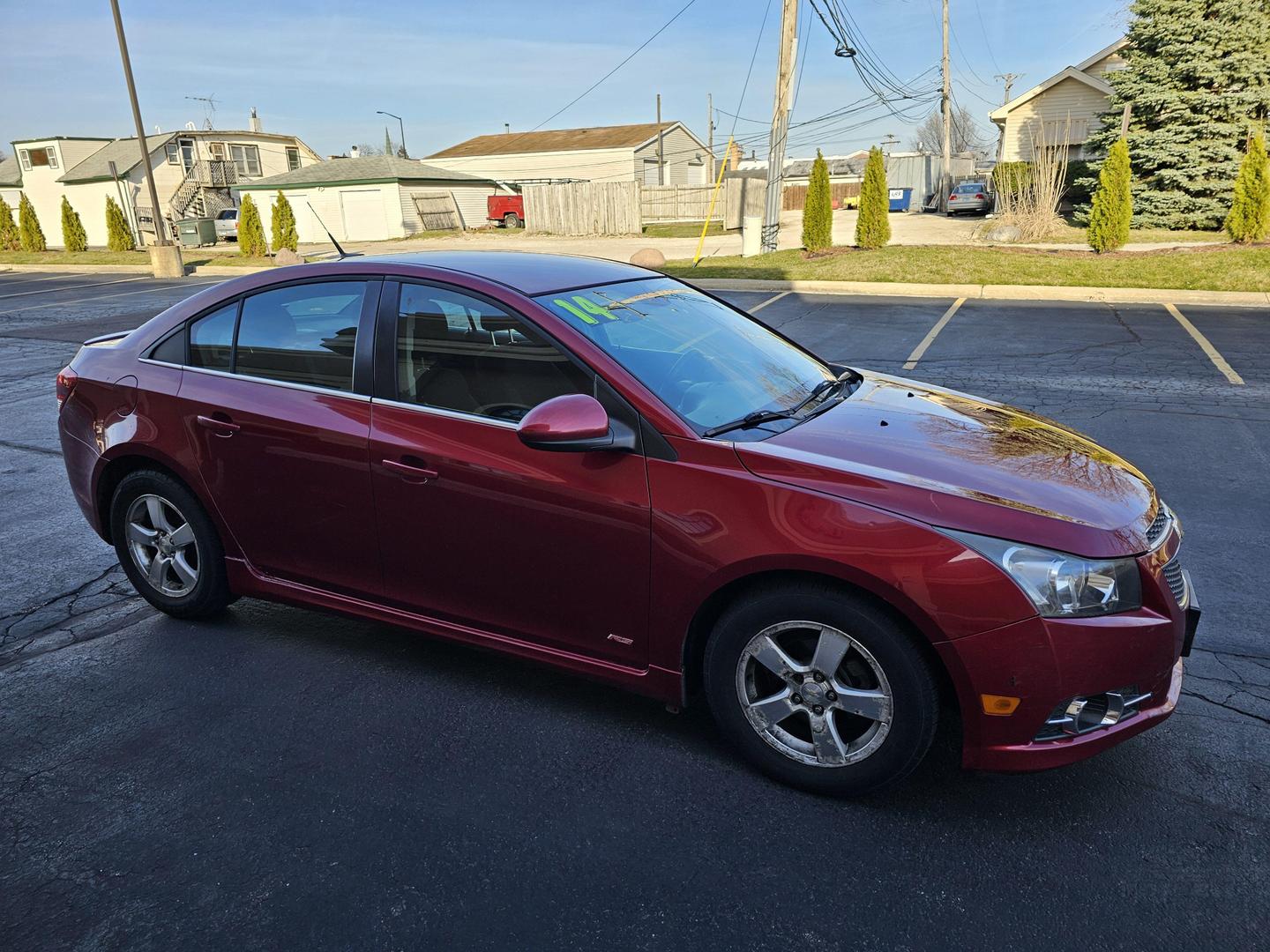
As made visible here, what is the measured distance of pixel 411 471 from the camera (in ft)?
11.1

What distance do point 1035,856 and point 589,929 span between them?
1.30m

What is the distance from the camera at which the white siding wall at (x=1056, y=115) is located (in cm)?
3612

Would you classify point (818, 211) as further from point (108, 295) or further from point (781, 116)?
point (108, 295)

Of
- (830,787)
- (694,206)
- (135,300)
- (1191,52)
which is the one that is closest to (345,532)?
(830,787)

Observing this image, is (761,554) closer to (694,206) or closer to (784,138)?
(784,138)

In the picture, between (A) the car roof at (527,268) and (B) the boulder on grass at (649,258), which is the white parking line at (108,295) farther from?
(A) the car roof at (527,268)

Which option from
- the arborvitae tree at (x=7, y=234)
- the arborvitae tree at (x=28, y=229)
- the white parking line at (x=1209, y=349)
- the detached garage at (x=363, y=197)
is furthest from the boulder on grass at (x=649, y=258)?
the arborvitae tree at (x=7, y=234)

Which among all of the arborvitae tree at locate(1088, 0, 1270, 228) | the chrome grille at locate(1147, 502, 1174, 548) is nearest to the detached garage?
the arborvitae tree at locate(1088, 0, 1270, 228)

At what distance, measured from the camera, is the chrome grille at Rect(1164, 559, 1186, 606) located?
9.20 ft

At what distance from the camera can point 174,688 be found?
146 inches

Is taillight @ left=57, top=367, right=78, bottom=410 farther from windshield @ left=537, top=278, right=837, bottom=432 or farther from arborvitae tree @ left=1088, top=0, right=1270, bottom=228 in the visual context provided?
arborvitae tree @ left=1088, top=0, right=1270, bottom=228

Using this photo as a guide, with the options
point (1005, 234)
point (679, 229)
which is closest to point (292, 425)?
point (1005, 234)

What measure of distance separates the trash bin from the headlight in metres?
45.2

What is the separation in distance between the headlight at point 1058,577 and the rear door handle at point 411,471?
1.79 metres
